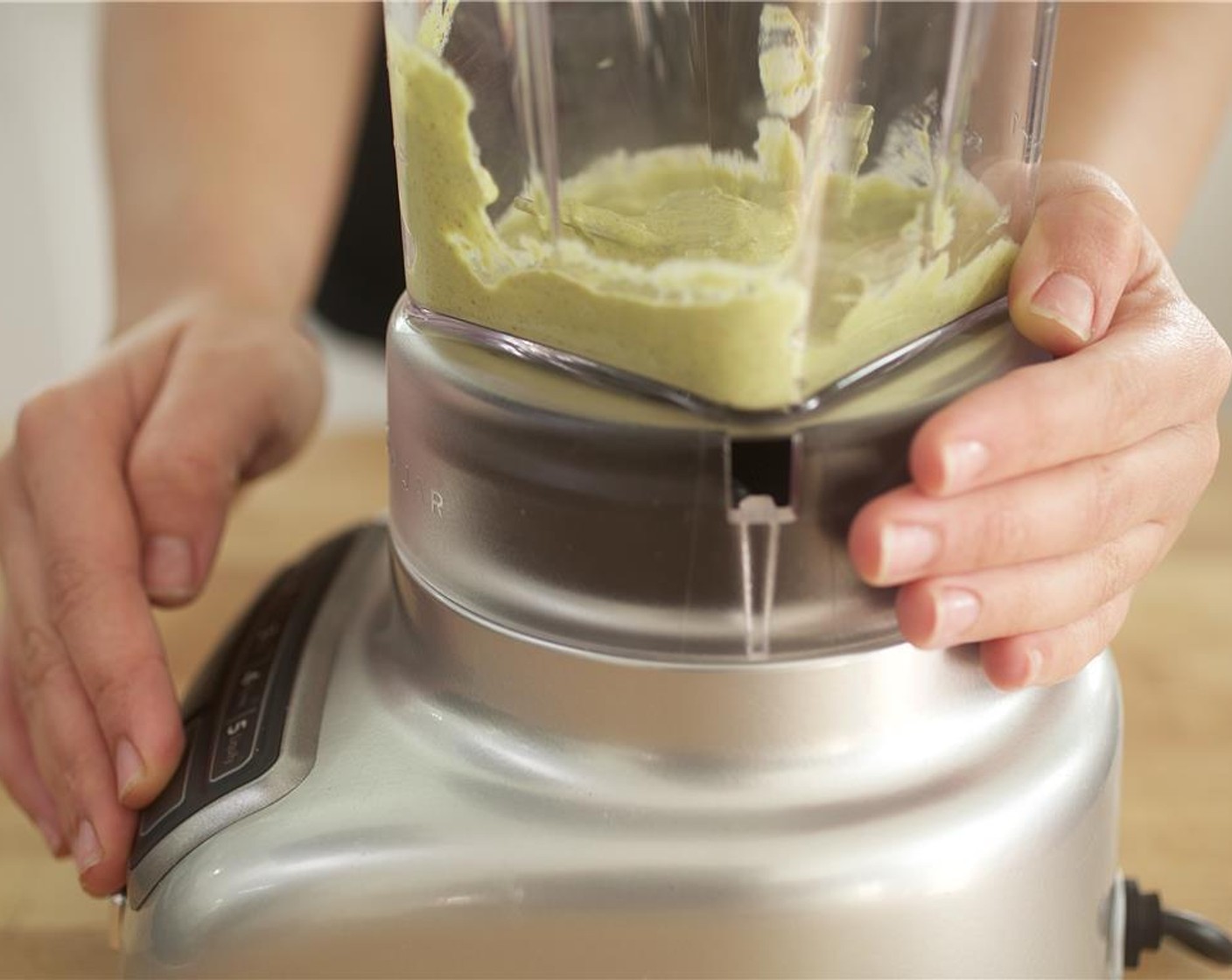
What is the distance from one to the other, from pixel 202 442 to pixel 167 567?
0.06 meters

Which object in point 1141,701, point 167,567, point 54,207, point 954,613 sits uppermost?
point 954,613

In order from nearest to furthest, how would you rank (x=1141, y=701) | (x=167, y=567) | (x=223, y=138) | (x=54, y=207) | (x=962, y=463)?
(x=962, y=463) < (x=167, y=567) < (x=1141, y=701) < (x=223, y=138) < (x=54, y=207)

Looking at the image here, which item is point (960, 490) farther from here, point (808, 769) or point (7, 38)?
point (7, 38)

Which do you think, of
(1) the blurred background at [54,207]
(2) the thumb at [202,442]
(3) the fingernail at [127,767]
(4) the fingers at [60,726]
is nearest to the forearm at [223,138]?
(2) the thumb at [202,442]

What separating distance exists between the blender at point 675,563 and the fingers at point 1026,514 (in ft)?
0.05

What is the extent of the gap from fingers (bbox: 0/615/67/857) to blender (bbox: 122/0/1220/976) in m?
0.15

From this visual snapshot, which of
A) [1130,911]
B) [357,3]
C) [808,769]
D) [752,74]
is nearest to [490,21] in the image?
[752,74]

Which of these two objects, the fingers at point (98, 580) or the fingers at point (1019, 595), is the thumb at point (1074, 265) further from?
the fingers at point (98, 580)

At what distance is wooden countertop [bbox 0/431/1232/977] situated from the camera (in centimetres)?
56

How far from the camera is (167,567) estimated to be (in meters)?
0.57

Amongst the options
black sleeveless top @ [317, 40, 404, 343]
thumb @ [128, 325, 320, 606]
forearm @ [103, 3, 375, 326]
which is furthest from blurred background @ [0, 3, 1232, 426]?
thumb @ [128, 325, 320, 606]

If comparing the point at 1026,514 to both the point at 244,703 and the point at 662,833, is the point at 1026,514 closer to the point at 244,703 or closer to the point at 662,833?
the point at 662,833

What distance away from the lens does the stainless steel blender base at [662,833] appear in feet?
1.22

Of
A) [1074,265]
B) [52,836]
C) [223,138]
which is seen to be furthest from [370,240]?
[1074,265]
